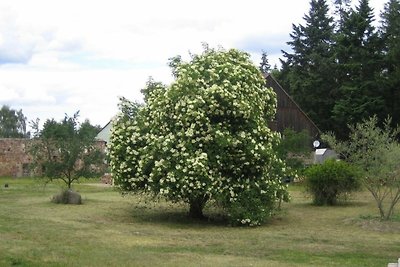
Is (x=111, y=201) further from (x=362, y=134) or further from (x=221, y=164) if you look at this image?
(x=362, y=134)

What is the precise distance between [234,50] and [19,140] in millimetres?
31178

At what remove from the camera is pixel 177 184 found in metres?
17.5

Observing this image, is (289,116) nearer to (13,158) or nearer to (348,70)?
(348,70)

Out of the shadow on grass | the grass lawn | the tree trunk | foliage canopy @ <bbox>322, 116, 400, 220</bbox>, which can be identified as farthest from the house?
the tree trunk

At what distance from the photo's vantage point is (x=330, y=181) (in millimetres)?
25250

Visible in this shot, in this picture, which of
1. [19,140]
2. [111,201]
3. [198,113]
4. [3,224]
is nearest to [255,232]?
[198,113]

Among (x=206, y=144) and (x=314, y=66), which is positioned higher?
(x=314, y=66)

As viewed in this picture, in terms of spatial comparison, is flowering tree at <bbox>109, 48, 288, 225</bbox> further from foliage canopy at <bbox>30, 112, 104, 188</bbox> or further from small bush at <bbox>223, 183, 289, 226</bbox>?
foliage canopy at <bbox>30, 112, 104, 188</bbox>

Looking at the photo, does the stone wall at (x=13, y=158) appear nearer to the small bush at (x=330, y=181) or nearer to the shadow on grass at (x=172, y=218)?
the shadow on grass at (x=172, y=218)

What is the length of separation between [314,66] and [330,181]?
95.5 ft

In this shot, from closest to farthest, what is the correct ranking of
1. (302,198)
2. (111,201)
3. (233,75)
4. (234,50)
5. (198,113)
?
(198,113)
(233,75)
(234,50)
(111,201)
(302,198)

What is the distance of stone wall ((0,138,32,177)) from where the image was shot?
4744 cm

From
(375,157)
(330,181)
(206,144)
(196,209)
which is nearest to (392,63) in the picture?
(330,181)

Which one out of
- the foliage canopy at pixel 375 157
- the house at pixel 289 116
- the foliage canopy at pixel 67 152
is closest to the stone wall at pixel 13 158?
the foliage canopy at pixel 67 152
